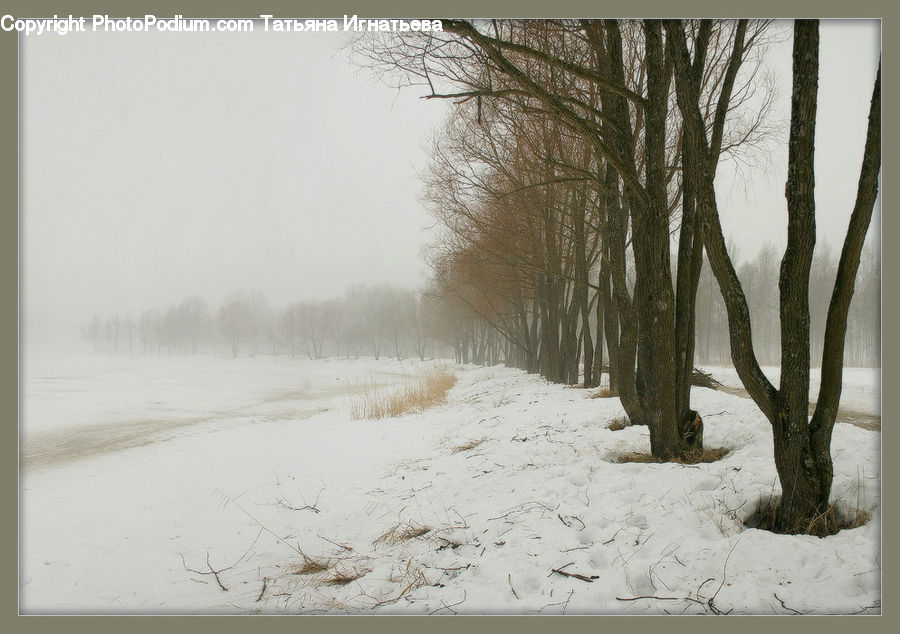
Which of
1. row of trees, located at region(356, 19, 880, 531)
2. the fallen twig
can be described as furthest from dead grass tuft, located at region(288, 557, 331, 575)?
row of trees, located at region(356, 19, 880, 531)

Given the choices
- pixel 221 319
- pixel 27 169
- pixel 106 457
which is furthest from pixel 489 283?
pixel 27 169

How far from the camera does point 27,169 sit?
13.0 ft

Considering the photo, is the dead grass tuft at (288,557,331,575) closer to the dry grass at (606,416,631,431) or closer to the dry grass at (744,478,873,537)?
the dry grass at (744,478,873,537)

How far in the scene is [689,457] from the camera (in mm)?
4062

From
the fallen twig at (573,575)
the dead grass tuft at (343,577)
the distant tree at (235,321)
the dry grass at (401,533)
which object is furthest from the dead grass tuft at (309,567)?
the distant tree at (235,321)

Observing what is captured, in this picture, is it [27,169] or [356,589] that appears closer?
[356,589]

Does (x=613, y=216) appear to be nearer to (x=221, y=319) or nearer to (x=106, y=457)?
(x=221, y=319)

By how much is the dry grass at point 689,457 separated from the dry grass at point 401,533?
206 centimetres

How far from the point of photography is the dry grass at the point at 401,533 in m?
3.47

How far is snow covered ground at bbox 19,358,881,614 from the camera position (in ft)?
7.98

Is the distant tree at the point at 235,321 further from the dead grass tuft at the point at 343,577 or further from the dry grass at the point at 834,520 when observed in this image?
the dry grass at the point at 834,520

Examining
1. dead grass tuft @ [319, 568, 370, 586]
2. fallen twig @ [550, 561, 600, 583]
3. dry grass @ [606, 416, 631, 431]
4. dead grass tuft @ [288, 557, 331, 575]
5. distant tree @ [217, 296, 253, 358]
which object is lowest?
dead grass tuft @ [288, 557, 331, 575]

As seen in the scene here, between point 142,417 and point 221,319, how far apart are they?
10.9 ft

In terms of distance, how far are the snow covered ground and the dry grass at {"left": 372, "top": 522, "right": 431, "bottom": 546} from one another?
18 mm
